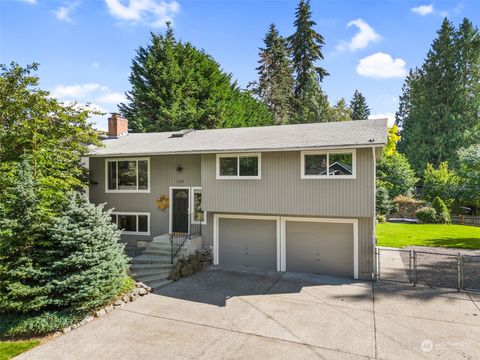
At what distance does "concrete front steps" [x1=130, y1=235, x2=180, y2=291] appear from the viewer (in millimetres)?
11391

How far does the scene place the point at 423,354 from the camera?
6590 millimetres

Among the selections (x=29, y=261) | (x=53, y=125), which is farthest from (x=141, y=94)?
(x=29, y=261)

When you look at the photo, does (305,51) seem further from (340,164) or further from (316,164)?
(340,164)

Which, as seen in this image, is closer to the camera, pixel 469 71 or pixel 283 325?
pixel 283 325

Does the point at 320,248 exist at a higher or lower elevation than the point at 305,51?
lower

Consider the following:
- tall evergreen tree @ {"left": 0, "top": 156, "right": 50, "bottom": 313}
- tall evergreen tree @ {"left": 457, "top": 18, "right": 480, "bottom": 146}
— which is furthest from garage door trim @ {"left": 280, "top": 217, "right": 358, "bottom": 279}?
tall evergreen tree @ {"left": 457, "top": 18, "right": 480, "bottom": 146}

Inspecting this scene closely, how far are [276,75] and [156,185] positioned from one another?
3063cm

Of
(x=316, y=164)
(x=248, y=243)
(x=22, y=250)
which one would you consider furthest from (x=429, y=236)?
(x=22, y=250)

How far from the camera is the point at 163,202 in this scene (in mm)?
14570

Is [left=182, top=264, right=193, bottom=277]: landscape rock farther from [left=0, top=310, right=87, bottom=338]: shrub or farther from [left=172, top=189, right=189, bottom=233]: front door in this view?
[left=0, top=310, right=87, bottom=338]: shrub

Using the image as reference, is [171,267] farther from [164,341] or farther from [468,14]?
[468,14]

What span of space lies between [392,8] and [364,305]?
1129 cm

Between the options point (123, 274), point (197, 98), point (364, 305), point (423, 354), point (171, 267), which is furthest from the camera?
point (197, 98)

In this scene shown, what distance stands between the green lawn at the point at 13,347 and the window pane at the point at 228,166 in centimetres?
813
